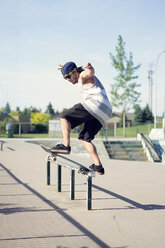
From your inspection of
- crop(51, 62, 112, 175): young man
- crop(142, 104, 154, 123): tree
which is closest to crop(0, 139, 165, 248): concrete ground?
crop(51, 62, 112, 175): young man

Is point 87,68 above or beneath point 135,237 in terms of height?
above

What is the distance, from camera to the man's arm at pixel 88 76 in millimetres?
5058

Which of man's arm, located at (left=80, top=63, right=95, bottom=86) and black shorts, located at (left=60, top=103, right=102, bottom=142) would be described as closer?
man's arm, located at (left=80, top=63, right=95, bottom=86)

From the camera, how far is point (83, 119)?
5.27 m

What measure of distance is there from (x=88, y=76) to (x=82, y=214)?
2408mm

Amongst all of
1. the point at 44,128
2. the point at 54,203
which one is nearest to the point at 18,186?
the point at 54,203

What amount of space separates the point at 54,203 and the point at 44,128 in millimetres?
44451

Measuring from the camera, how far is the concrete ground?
4.37 metres

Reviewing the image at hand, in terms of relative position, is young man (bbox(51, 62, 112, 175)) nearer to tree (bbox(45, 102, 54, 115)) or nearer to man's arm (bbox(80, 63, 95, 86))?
man's arm (bbox(80, 63, 95, 86))

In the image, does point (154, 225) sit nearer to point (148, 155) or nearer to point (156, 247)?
point (156, 247)

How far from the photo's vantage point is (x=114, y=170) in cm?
1213

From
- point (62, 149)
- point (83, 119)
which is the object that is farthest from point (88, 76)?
point (62, 149)

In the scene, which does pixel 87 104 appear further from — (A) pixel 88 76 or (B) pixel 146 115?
(B) pixel 146 115

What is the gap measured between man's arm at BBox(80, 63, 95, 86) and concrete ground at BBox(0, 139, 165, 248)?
2.20 meters
